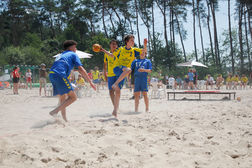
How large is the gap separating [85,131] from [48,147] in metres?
0.80

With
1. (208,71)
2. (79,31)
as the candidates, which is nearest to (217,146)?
(208,71)

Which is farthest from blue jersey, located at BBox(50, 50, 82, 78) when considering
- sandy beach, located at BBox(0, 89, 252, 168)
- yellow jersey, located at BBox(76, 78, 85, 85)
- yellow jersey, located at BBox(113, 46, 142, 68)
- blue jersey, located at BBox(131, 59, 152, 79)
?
yellow jersey, located at BBox(76, 78, 85, 85)

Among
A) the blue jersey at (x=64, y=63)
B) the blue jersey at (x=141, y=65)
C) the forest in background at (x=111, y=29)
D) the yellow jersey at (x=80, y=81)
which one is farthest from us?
the forest in background at (x=111, y=29)

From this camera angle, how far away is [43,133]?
10.7 ft

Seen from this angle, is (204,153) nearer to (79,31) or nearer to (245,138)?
(245,138)

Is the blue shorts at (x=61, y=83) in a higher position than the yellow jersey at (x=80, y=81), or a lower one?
lower

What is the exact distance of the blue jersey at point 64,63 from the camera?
4.24m

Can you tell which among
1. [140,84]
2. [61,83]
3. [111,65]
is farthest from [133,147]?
[140,84]

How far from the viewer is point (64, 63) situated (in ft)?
14.0

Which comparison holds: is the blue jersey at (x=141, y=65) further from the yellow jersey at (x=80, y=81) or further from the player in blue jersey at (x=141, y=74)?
the yellow jersey at (x=80, y=81)

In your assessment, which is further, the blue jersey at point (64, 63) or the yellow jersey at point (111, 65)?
the yellow jersey at point (111, 65)

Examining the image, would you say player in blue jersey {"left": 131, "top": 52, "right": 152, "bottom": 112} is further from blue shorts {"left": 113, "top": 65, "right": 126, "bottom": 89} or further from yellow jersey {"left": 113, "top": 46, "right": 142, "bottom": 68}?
blue shorts {"left": 113, "top": 65, "right": 126, "bottom": 89}

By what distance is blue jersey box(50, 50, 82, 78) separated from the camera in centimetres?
424

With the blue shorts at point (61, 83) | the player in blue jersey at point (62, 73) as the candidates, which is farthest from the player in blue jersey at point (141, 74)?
the blue shorts at point (61, 83)
